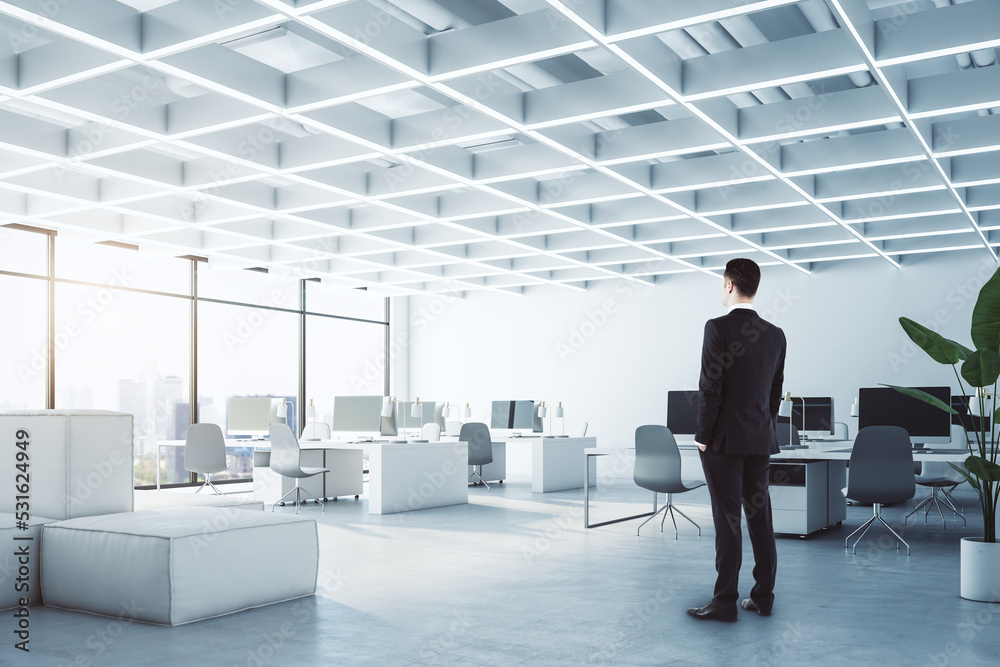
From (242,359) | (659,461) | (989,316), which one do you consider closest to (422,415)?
(242,359)

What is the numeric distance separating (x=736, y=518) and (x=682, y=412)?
391 cm

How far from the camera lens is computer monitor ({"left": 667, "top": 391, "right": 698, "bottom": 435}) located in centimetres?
766

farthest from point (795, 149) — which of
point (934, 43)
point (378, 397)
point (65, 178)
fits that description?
point (65, 178)

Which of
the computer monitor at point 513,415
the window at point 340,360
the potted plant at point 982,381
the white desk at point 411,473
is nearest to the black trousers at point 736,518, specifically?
the potted plant at point 982,381

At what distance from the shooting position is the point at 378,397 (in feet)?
29.9

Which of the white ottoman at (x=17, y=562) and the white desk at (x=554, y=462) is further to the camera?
the white desk at (x=554, y=462)

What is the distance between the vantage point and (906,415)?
267 inches

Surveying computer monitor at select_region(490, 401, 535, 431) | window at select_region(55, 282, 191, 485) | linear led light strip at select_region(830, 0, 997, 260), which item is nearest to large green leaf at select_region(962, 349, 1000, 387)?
linear led light strip at select_region(830, 0, 997, 260)

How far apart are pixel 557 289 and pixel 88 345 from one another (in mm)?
7268

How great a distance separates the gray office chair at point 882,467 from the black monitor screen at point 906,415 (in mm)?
865

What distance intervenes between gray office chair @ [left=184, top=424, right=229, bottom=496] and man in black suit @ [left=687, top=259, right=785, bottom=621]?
22.8 feet

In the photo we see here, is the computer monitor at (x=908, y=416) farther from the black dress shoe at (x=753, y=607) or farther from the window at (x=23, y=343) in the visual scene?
the window at (x=23, y=343)

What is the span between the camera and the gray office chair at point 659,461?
260 inches

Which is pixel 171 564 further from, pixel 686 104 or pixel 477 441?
pixel 477 441
